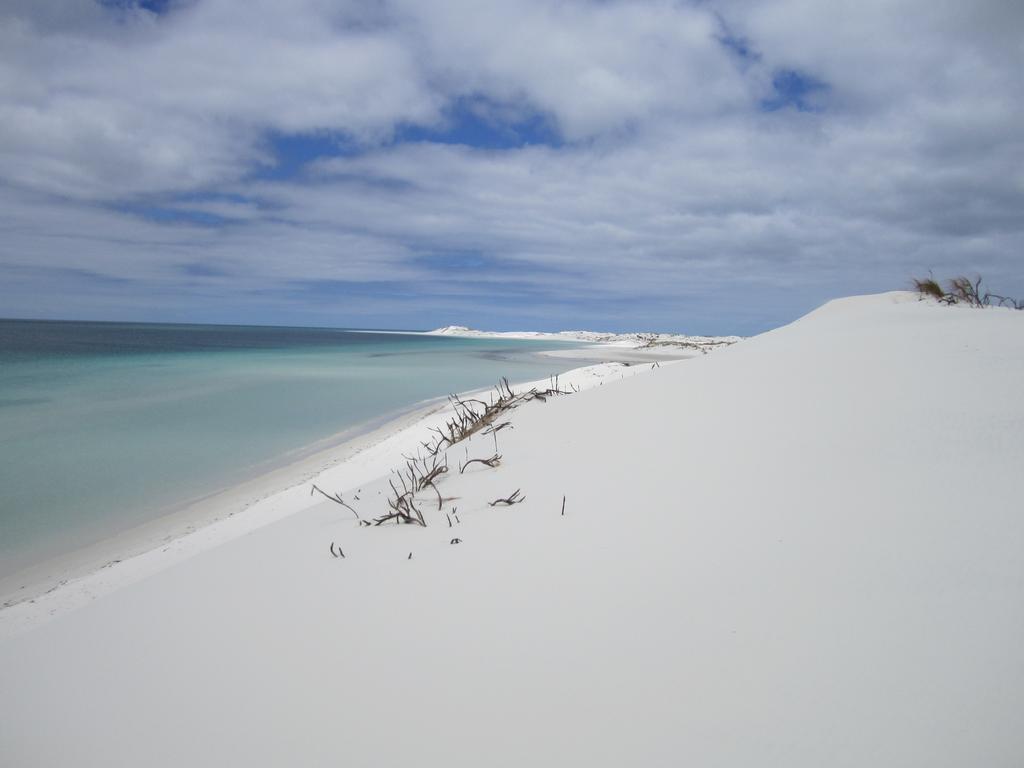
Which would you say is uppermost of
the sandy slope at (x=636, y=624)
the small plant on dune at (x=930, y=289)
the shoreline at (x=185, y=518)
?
the small plant on dune at (x=930, y=289)

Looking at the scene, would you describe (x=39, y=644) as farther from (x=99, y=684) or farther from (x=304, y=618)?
(x=304, y=618)

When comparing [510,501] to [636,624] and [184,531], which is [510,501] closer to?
[636,624]

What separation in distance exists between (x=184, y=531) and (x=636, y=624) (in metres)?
4.22

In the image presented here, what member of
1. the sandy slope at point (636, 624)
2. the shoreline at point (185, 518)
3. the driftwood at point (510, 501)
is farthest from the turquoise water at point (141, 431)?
the driftwood at point (510, 501)

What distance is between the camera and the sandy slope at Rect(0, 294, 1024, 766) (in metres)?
0.85

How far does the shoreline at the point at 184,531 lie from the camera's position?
10.7ft

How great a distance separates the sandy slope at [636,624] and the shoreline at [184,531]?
195cm

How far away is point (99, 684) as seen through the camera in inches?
49.3

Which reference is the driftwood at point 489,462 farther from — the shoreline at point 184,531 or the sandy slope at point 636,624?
the shoreline at point 184,531

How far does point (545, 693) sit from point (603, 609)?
26 centimetres

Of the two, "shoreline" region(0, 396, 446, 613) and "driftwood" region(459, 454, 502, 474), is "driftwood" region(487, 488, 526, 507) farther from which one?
"shoreline" region(0, 396, 446, 613)

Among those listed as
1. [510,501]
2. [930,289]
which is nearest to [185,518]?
[510,501]

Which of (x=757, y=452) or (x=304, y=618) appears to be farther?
(x=757, y=452)

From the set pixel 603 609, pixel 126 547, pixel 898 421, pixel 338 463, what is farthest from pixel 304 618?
pixel 338 463
